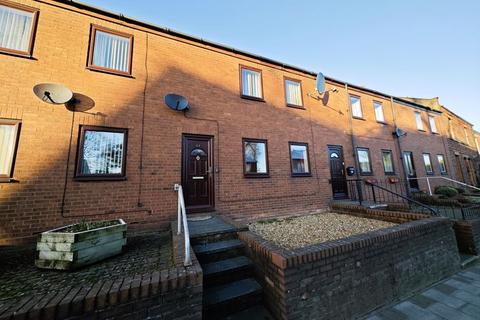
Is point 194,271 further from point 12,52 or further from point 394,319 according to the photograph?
point 12,52

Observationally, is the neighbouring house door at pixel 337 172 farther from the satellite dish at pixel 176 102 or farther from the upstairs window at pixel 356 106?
the satellite dish at pixel 176 102

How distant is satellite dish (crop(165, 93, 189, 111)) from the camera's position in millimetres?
5199

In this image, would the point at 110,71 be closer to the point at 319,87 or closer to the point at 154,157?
the point at 154,157

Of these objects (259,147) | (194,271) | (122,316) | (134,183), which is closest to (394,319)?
(194,271)

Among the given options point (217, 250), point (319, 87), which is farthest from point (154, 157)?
point (319, 87)

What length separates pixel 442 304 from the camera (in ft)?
9.63

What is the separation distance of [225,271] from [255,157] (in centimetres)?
395

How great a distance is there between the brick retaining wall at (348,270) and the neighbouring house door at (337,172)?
12.9 ft

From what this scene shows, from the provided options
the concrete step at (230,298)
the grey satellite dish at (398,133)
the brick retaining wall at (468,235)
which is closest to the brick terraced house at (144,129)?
the concrete step at (230,298)

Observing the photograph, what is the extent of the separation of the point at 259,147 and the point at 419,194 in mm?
9431

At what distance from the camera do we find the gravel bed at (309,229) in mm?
3913

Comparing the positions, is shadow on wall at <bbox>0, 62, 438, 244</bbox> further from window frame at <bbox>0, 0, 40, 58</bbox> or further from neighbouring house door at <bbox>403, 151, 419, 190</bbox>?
neighbouring house door at <bbox>403, 151, 419, 190</bbox>

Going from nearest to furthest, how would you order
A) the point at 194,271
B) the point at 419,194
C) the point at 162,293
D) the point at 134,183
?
the point at 162,293
the point at 194,271
the point at 134,183
the point at 419,194

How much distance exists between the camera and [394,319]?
265 centimetres
